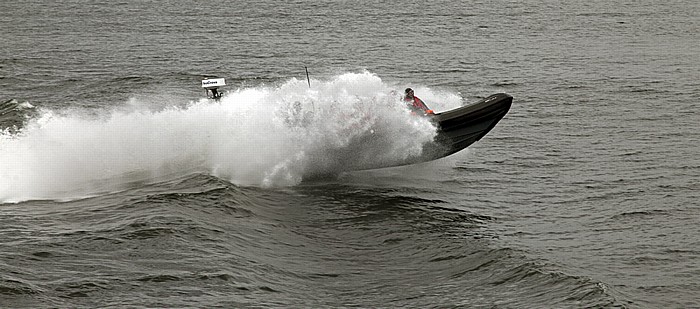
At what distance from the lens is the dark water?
13.4 metres

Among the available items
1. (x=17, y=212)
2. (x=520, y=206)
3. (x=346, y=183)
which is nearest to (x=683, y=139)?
(x=520, y=206)

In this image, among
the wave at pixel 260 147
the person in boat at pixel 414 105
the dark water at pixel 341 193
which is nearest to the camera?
the dark water at pixel 341 193

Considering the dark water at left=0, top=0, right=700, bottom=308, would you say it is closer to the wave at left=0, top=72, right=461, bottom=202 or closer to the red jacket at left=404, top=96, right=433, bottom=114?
the wave at left=0, top=72, right=461, bottom=202

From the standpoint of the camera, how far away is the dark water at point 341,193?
1338 centimetres

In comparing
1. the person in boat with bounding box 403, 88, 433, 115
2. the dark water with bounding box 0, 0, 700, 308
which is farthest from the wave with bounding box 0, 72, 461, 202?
the person in boat with bounding box 403, 88, 433, 115

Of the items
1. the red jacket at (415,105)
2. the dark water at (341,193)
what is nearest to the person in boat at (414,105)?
the red jacket at (415,105)

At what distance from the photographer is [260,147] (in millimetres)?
19938

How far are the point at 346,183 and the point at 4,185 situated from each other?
719 centimetres

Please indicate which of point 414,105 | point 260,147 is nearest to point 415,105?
point 414,105

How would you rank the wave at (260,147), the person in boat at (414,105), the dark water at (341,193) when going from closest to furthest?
the dark water at (341,193) < the wave at (260,147) < the person in boat at (414,105)

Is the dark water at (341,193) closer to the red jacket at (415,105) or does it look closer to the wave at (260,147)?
the wave at (260,147)

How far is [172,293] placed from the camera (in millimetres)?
12508

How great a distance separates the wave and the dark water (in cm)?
5

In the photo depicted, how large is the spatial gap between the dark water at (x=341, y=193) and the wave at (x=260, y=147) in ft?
0.16
